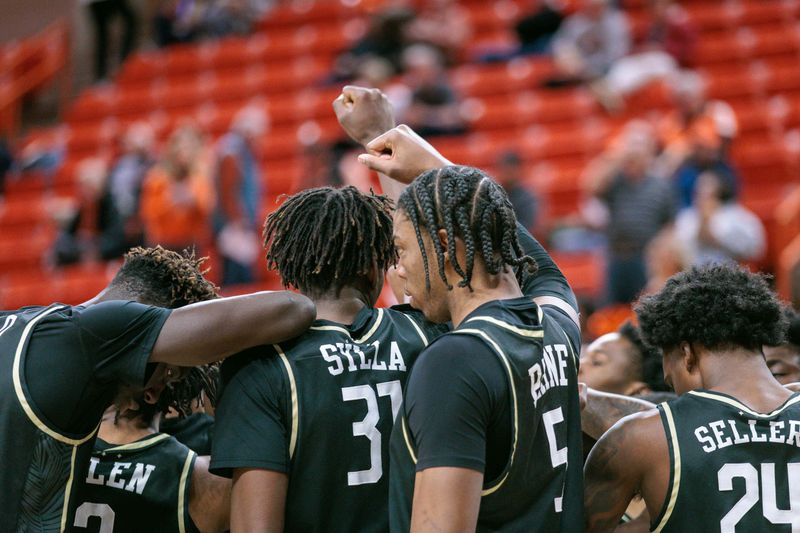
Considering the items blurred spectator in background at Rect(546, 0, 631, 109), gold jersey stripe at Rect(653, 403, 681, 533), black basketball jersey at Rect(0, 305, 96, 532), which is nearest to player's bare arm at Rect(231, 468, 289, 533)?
black basketball jersey at Rect(0, 305, 96, 532)

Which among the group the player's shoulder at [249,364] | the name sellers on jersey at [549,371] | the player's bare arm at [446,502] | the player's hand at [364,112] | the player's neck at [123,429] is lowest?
the player's neck at [123,429]

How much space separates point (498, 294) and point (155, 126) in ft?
36.4

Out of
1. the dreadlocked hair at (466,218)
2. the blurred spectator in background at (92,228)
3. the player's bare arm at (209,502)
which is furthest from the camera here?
the blurred spectator in background at (92,228)

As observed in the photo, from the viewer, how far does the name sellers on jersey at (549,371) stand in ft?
7.85

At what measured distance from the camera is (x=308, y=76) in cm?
1318

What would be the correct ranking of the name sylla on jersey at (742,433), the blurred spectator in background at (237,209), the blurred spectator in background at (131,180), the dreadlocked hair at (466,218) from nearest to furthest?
the dreadlocked hair at (466,218)
the name sylla on jersey at (742,433)
the blurred spectator in background at (237,209)
the blurred spectator in background at (131,180)

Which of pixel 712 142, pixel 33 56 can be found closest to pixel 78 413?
pixel 712 142

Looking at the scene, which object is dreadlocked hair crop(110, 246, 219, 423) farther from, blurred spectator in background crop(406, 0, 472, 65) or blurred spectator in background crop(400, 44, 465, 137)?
blurred spectator in background crop(406, 0, 472, 65)

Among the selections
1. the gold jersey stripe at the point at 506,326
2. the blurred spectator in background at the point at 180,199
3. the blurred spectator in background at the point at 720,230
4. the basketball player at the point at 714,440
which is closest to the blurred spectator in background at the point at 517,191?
the blurred spectator in background at the point at 720,230

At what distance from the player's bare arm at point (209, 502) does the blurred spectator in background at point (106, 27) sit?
1324 cm

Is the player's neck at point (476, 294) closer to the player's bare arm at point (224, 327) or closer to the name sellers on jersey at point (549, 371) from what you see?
A: the name sellers on jersey at point (549, 371)

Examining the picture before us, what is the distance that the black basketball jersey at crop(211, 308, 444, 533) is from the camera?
2582 mm

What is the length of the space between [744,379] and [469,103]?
29.5 feet

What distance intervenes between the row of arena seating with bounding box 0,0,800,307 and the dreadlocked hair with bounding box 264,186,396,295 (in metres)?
5.48
